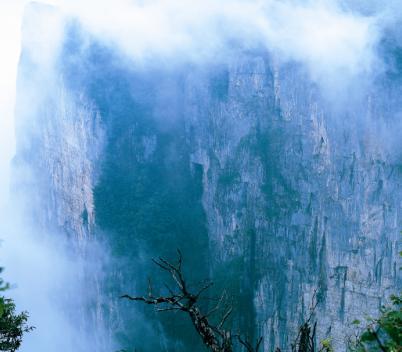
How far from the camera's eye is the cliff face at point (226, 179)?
53.3 ft

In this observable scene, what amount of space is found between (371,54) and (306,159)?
436 cm

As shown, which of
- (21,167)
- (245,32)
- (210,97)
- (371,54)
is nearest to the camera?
(371,54)

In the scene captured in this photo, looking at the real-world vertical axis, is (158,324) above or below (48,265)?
below

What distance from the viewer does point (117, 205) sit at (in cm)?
2350

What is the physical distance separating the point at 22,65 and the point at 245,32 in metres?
13.7

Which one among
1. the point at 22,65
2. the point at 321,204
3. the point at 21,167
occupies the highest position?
the point at 22,65

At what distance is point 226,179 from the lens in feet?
67.4

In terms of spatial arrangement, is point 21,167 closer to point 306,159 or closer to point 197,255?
point 197,255

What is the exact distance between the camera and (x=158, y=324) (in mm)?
22203

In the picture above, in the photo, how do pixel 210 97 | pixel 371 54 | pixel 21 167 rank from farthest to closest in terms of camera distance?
pixel 21 167 < pixel 210 97 < pixel 371 54

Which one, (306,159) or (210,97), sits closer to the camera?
(306,159)

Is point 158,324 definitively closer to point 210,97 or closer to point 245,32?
point 210,97

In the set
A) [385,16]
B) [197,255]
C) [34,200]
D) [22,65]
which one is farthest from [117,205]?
[385,16]

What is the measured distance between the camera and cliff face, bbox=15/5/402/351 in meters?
16.2
